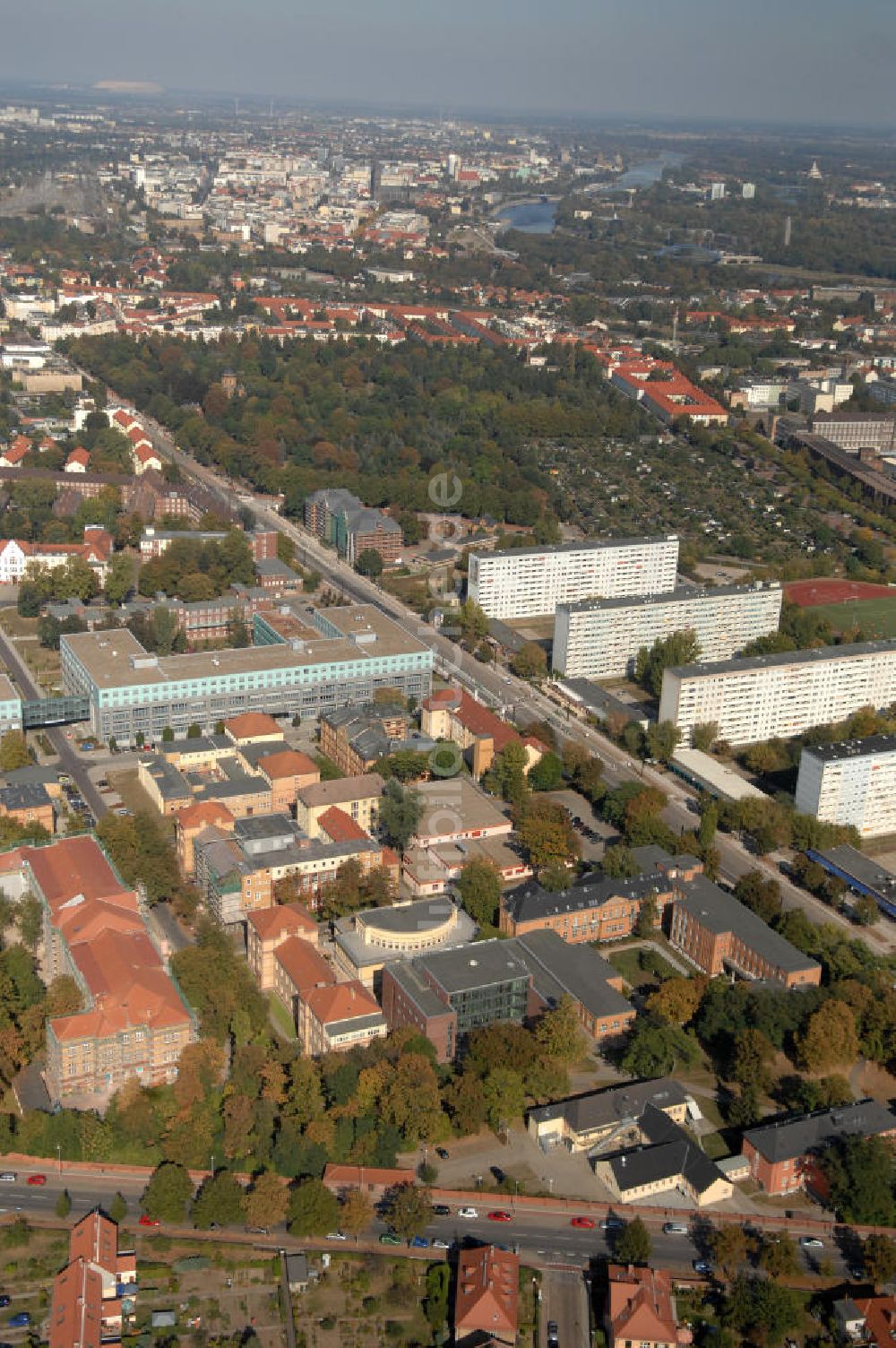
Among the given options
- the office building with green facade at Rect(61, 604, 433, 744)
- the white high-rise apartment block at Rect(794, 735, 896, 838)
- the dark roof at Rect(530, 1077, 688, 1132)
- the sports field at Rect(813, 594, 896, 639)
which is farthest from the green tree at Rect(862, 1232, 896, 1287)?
the sports field at Rect(813, 594, 896, 639)

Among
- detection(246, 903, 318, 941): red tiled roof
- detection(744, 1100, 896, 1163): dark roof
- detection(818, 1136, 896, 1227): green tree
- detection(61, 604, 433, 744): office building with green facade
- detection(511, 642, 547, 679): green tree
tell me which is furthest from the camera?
detection(511, 642, 547, 679): green tree

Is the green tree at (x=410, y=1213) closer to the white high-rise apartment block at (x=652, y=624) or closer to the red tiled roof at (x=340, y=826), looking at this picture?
the red tiled roof at (x=340, y=826)

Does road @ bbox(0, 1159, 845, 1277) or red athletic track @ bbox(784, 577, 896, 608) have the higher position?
red athletic track @ bbox(784, 577, 896, 608)

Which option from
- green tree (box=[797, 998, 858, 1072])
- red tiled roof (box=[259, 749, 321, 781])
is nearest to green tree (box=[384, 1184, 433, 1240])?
green tree (box=[797, 998, 858, 1072])

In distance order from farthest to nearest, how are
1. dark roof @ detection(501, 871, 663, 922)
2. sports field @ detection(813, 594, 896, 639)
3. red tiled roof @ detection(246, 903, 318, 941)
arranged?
sports field @ detection(813, 594, 896, 639) < dark roof @ detection(501, 871, 663, 922) < red tiled roof @ detection(246, 903, 318, 941)

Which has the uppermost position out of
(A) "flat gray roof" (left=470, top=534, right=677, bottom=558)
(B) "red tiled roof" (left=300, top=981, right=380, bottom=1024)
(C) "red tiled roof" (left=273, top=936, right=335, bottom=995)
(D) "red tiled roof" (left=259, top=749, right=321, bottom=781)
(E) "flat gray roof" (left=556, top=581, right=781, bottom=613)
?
(A) "flat gray roof" (left=470, top=534, right=677, bottom=558)

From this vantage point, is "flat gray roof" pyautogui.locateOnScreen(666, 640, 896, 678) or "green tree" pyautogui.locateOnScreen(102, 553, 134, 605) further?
"green tree" pyautogui.locateOnScreen(102, 553, 134, 605)

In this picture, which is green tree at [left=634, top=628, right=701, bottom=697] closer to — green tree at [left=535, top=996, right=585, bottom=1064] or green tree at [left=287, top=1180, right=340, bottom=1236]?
green tree at [left=535, top=996, right=585, bottom=1064]
